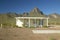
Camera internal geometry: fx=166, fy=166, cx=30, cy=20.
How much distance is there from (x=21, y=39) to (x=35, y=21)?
21.9 m

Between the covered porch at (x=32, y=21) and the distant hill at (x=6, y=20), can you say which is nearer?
the covered porch at (x=32, y=21)

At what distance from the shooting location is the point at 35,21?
37.9 m

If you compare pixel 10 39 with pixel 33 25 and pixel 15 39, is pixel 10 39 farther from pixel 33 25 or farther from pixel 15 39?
pixel 33 25

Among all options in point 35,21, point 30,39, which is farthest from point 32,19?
point 30,39

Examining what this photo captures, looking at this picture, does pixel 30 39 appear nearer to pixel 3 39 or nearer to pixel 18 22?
pixel 3 39

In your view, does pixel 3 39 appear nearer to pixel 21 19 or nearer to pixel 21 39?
pixel 21 39

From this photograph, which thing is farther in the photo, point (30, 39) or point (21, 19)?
point (21, 19)

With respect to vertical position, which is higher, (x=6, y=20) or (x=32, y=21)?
(x=6, y=20)

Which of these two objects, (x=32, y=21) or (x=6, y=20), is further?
(x=6, y=20)

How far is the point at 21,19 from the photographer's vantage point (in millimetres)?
39219

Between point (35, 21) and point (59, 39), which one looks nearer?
point (59, 39)

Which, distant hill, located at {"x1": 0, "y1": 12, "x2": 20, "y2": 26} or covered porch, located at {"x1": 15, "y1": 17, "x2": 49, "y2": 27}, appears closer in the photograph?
covered porch, located at {"x1": 15, "y1": 17, "x2": 49, "y2": 27}

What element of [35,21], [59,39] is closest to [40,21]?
[35,21]

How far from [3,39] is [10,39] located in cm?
67
